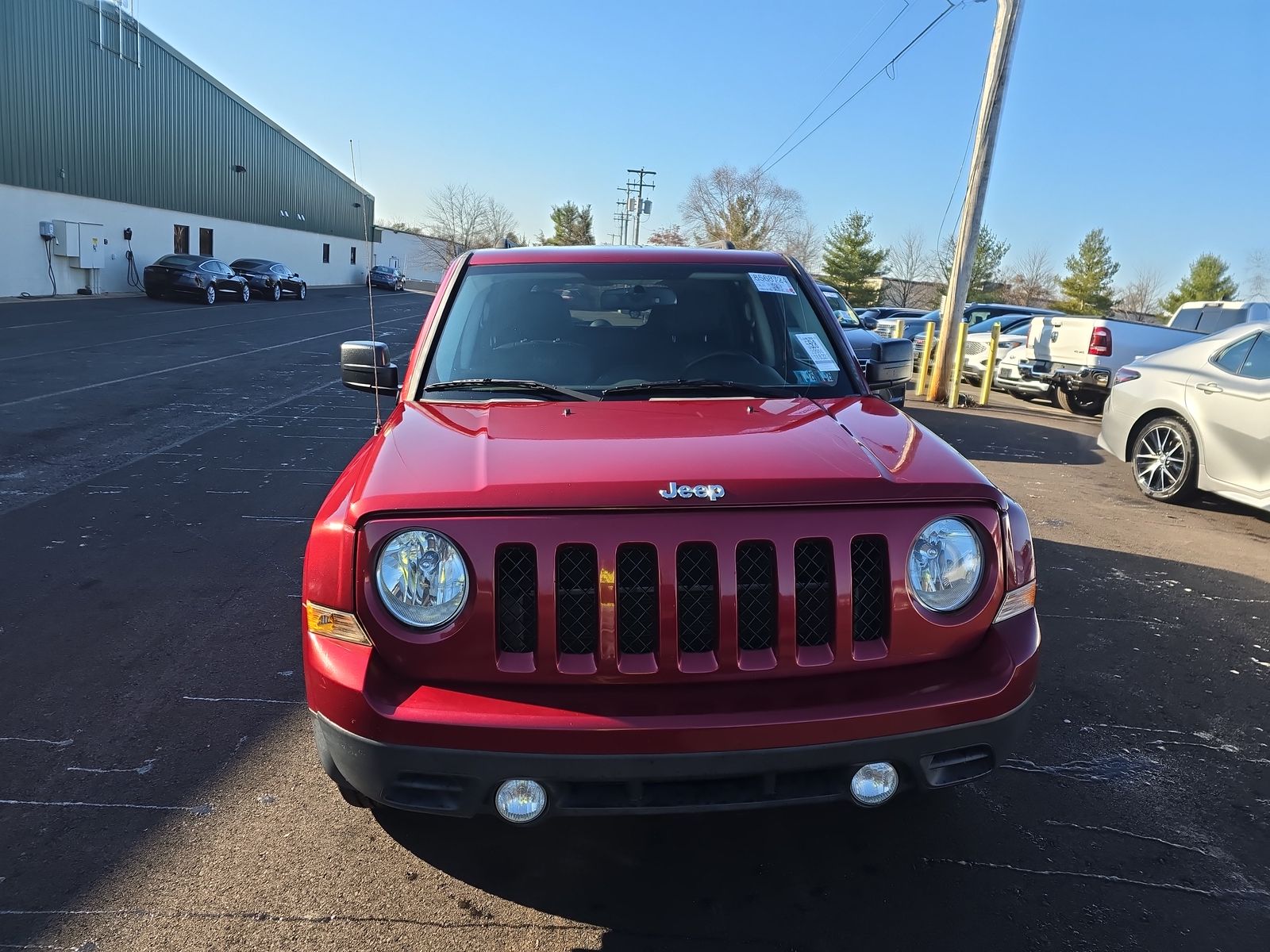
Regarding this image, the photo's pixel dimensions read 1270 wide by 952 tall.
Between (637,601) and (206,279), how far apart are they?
31.3m

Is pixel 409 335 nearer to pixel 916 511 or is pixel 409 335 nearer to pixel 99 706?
pixel 99 706

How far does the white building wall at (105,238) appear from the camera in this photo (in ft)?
89.2

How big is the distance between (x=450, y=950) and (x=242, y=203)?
4714cm

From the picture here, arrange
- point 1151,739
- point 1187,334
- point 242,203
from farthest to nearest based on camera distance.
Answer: point 242,203 → point 1187,334 → point 1151,739

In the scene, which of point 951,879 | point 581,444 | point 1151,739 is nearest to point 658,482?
point 581,444

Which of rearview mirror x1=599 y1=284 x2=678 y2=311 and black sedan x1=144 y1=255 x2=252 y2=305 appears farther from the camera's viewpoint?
black sedan x1=144 y1=255 x2=252 y2=305

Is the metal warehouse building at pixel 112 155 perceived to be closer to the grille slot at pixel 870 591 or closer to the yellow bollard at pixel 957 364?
the yellow bollard at pixel 957 364

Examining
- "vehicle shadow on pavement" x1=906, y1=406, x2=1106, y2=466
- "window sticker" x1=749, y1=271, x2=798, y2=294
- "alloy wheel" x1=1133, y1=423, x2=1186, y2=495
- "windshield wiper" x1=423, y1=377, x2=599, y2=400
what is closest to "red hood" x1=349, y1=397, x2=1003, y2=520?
"windshield wiper" x1=423, y1=377, x2=599, y2=400

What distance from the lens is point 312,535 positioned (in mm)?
2434

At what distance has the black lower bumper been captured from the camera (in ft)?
7.05

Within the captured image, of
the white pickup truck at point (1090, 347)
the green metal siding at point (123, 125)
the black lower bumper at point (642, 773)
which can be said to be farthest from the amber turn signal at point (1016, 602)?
the green metal siding at point (123, 125)

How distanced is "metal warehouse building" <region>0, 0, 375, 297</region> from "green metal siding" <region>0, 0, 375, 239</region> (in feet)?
0.16

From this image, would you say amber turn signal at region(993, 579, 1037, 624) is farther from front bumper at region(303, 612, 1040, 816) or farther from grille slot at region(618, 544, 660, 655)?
grille slot at region(618, 544, 660, 655)

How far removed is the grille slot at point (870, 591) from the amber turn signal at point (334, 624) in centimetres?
121
